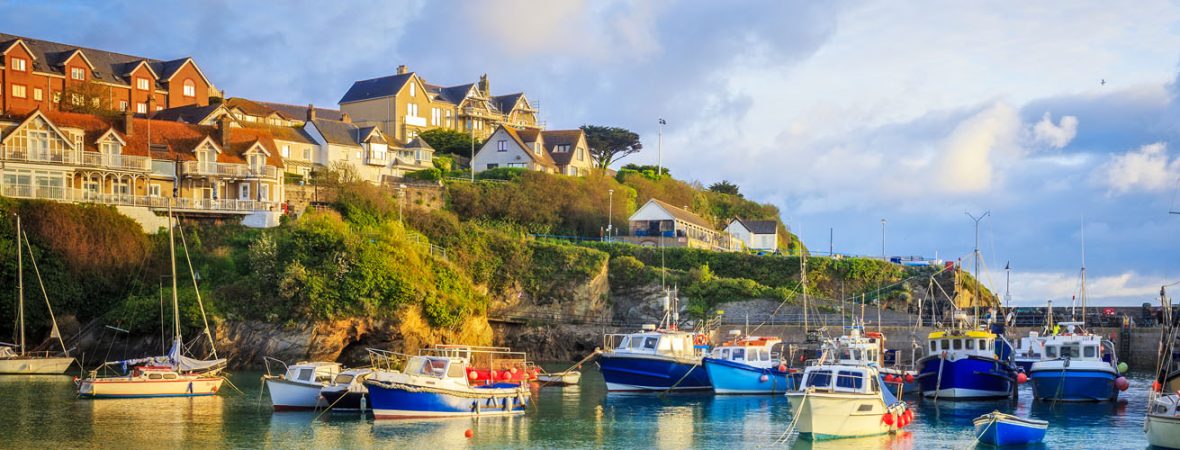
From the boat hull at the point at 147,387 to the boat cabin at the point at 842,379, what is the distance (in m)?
26.1

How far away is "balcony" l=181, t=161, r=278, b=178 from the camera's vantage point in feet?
254

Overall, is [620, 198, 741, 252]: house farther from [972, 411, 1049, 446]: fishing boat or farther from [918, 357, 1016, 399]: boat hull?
[972, 411, 1049, 446]: fishing boat

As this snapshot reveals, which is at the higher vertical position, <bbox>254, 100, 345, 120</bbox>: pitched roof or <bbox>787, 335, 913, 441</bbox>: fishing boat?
<bbox>254, 100, 345, 120</bbox>: pitched roof

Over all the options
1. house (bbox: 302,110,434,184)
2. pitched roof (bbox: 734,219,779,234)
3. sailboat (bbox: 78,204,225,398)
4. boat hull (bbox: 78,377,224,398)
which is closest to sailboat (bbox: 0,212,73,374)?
sailboat (bbox: 78,204,225,398)

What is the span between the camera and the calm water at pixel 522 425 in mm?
37125

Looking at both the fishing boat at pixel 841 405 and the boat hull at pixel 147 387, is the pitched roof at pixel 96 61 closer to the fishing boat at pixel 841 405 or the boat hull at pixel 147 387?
the boat hull at pixel 147 387

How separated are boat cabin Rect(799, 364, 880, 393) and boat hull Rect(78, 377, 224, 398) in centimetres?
2606

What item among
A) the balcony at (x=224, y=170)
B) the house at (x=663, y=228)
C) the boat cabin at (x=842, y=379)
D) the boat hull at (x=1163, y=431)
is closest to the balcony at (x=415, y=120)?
the house at (x=663, y=228)

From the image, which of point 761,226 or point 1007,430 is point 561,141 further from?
point 1007,430

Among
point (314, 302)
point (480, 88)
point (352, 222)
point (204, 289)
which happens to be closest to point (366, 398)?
point (314, 302)

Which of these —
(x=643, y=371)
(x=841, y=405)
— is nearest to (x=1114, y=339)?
(x=643, y=371)

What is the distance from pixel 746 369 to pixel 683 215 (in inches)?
1631

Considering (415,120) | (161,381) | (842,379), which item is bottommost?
(161,381)

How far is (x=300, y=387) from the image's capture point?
45.2 meters
